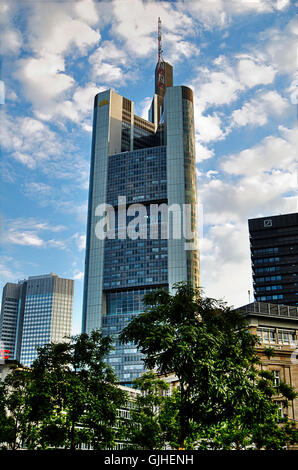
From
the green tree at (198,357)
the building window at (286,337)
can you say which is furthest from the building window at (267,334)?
the green tree at (198,357)

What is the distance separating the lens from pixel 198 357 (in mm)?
32469

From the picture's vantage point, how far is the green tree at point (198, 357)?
105ft

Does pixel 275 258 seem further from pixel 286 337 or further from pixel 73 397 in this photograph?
pixel 73 397

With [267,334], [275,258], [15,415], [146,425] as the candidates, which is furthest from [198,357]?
[275,258]

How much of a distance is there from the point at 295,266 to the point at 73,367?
15373 centimetres

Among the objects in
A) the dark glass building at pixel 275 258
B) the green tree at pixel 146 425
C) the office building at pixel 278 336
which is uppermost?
the dark glass building at pixel 275 258

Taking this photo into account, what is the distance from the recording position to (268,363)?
6600cm

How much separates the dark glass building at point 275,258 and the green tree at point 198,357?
494ft

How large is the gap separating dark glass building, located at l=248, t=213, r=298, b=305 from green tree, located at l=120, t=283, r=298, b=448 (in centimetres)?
15064

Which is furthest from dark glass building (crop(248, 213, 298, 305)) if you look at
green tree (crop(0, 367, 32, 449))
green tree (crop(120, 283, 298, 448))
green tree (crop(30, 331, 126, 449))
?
green tree (crop(120, 283, 298, 448))

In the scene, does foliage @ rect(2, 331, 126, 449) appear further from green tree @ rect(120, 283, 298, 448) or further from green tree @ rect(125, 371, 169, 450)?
green tree @ rect(125, 371, 169, 450)

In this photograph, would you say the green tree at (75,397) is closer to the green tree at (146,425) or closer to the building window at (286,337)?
the green tree at (146,425)
